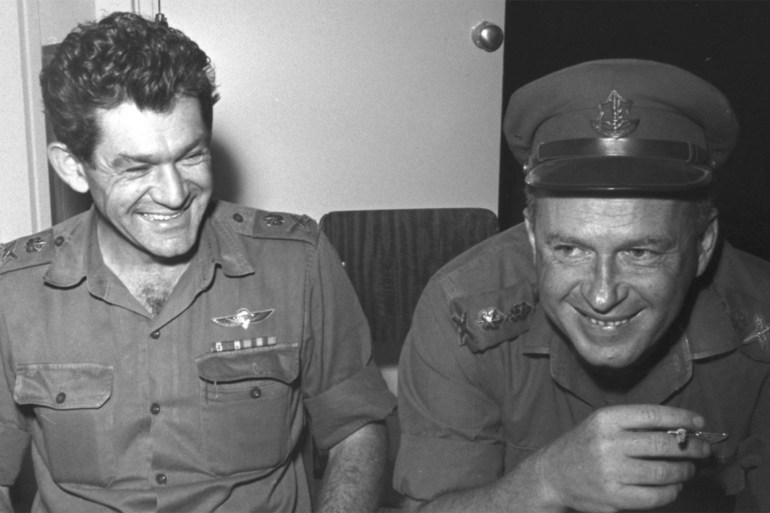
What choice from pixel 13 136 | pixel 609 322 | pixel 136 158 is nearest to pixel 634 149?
pixel 609 322

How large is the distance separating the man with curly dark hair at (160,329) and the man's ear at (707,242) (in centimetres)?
60

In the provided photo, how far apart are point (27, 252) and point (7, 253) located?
37 mm

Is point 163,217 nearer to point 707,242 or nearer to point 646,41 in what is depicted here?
point 707,242

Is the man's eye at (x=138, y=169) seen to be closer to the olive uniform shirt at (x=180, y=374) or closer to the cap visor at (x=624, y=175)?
the olive uniform shirt at (x=180, y=374)

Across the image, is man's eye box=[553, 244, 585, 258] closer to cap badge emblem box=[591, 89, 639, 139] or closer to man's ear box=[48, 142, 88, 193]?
cap badge emblem box=[591, 89, 639, 139]

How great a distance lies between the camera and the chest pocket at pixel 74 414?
4.75 feet

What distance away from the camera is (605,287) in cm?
122

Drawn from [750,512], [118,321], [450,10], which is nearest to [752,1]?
[450,10]

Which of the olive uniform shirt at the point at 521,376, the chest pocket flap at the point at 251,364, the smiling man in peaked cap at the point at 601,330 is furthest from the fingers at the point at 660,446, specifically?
the chest pocket flap at the point at 251,364

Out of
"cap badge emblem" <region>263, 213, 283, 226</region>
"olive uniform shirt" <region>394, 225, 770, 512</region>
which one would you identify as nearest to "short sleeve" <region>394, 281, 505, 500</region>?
"olive uniform shirt" <region>394, 225, 770, 512</region>

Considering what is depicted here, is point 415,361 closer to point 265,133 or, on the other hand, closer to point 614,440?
point 614,440

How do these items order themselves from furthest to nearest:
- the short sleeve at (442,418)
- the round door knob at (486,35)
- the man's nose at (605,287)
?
the round door knob at (486,35)
the short sleeve at (442,418)
the man's nose at (605,287)

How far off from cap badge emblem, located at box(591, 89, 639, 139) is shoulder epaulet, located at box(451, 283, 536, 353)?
1.07ft

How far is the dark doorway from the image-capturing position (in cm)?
306
